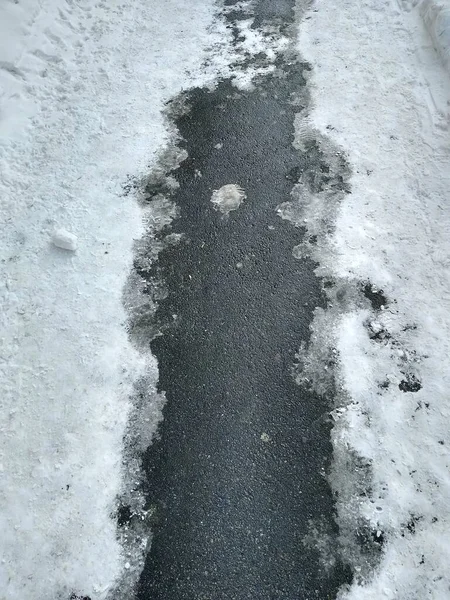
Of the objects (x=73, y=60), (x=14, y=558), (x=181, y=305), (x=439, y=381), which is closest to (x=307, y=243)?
(x=181, y=305)

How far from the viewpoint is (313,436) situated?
139 inches

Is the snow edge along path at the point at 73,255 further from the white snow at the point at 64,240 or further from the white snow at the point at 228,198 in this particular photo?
the white snow at the point at 228,198

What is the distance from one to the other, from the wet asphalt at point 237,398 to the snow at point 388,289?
0.70ft

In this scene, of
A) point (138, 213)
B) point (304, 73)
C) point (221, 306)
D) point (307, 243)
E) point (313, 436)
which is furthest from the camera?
point (304, 73)

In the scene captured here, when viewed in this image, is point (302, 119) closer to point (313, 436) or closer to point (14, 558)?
point (313, 436)

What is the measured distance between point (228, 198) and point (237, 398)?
7.42ft

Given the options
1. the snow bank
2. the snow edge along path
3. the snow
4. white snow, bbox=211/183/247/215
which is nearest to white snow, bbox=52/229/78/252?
the snow edge along path

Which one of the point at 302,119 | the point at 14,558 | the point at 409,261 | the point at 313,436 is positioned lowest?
the point at 14,558

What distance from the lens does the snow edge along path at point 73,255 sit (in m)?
3.27

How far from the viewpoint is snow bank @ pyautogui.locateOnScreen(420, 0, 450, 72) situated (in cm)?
568

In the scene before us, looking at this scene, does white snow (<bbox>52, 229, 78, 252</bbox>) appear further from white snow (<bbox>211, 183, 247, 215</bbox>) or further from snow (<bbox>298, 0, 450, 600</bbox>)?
snow (<bbox>298, 0, 450, 600</bbox>)

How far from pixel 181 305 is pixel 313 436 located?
1647 mm

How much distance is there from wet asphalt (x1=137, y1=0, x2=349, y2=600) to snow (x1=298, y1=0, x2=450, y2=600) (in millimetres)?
214

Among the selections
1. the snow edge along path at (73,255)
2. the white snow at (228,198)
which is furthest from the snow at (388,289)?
the snow edge along path at (73,255)
